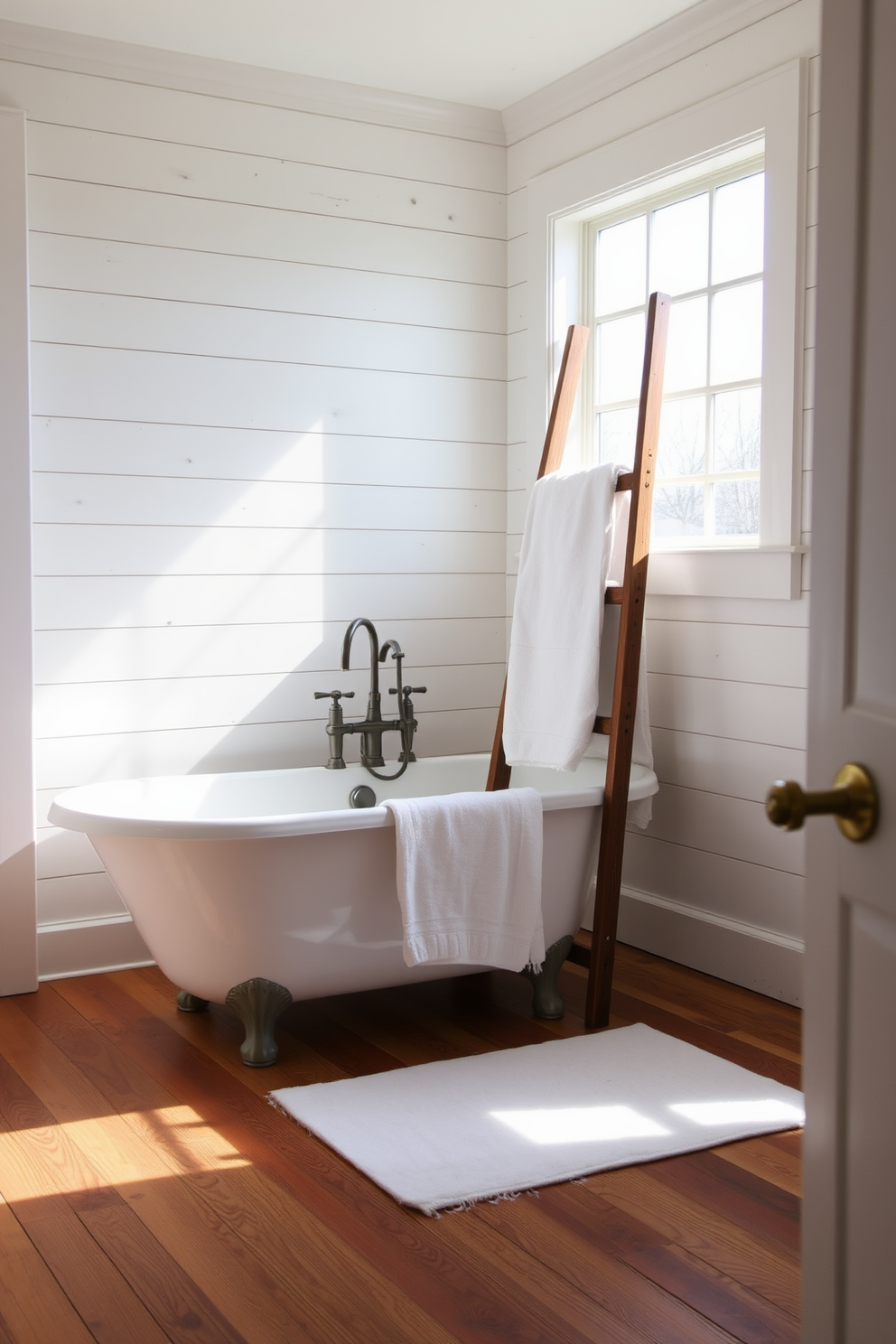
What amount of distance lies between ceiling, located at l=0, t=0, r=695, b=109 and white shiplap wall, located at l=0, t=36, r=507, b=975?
0.13m

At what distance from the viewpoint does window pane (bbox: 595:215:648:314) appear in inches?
140

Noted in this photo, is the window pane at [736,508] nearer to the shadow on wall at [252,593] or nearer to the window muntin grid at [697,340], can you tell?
the window muntin grid at [697,340]

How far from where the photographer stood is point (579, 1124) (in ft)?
7.89

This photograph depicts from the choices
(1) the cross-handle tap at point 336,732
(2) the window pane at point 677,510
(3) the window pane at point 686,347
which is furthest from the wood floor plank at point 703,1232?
(3) the window pane at point 686,347

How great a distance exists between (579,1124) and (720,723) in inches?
47.9

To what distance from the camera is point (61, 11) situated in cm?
313

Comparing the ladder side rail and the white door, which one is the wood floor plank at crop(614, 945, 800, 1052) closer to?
the ladder side rail

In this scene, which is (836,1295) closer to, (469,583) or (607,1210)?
(607,1210)

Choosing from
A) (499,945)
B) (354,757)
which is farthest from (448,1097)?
(354,757)

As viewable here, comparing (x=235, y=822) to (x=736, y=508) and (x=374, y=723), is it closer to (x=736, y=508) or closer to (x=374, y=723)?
Answer: (x=374, y=723)

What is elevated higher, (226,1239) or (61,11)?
(61,11)

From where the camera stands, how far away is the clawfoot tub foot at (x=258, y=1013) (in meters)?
2.71

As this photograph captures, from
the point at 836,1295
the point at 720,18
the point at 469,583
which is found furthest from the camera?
the point at 469,583

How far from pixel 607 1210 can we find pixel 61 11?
9.96 ft
